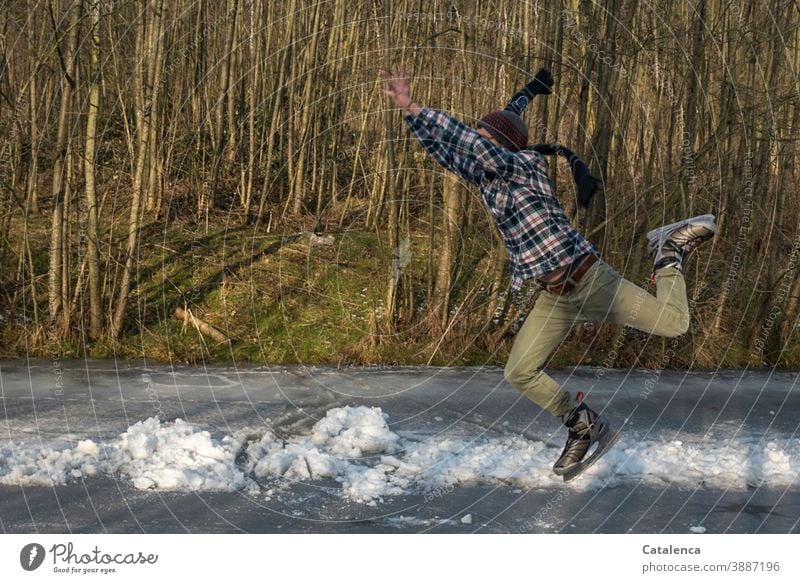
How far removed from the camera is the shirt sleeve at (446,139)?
21.4ft

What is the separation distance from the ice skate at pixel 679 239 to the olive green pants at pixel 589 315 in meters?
0.08

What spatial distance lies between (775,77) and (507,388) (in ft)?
19.3

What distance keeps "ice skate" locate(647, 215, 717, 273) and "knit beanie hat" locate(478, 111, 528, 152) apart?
1.11m

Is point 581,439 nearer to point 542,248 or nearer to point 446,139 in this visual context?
point 542,248

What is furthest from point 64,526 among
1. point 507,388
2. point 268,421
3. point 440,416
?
point 507,388

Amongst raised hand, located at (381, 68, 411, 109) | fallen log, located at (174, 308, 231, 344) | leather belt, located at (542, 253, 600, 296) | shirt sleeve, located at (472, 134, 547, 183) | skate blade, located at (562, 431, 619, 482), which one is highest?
raised hand, located at (381, 68, 411, 109)

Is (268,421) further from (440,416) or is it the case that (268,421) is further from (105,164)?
(105,164)

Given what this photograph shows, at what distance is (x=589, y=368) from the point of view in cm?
1313

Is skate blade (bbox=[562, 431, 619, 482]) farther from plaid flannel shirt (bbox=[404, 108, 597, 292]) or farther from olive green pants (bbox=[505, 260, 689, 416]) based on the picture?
plaid flannel shirt (bbox=[404, 108, 597, 292])

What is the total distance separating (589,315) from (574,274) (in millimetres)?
387

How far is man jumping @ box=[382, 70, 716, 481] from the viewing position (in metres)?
6.64

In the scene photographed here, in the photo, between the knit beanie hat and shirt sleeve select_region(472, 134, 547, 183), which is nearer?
shirt sleeve select_region(472, 134, 547, 183)

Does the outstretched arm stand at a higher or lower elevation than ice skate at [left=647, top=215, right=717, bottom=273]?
higher

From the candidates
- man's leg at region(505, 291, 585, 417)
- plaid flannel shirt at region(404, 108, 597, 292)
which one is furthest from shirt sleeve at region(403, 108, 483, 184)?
man's leg at region(505, 291, 585, 417)
